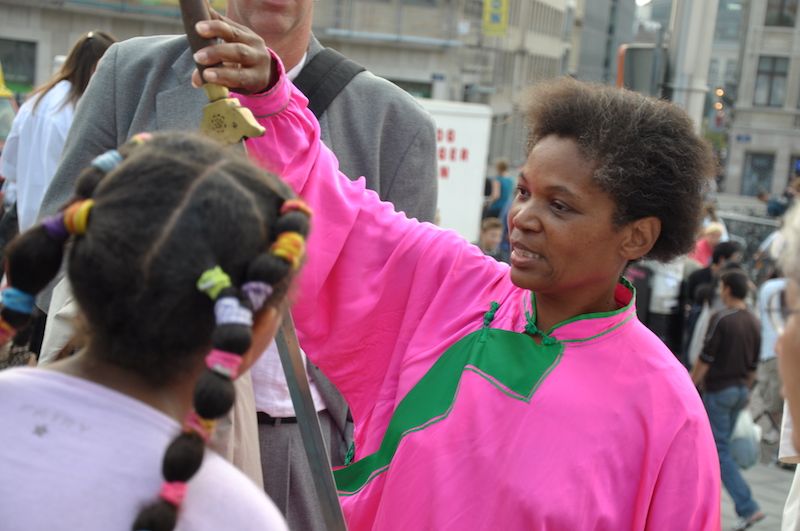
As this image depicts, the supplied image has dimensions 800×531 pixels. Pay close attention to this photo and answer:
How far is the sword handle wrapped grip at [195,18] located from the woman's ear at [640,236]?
91 cm

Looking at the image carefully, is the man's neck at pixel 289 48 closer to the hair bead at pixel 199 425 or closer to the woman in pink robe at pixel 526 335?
the woman in pink robe at pixel 526 335

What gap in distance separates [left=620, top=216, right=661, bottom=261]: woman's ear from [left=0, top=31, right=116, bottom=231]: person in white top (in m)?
2.54

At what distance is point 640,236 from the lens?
2.31 metres

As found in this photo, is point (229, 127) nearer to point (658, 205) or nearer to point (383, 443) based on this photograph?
point (383, 443)

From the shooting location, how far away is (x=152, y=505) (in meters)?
1.28

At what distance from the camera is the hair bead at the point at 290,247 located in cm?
135

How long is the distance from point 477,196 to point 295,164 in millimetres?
10757

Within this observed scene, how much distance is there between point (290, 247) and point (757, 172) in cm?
4904

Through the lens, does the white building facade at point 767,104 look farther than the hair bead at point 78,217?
Yes

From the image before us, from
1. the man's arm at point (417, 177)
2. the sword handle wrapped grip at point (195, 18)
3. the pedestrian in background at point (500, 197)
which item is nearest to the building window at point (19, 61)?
the pedestrian in background at point (500, 197)

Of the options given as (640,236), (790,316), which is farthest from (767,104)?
(790,316)

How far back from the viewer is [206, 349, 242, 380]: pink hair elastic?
128cm

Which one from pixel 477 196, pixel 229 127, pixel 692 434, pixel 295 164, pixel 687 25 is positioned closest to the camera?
pixel 229 127

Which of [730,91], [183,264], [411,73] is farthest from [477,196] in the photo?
[730,91]
